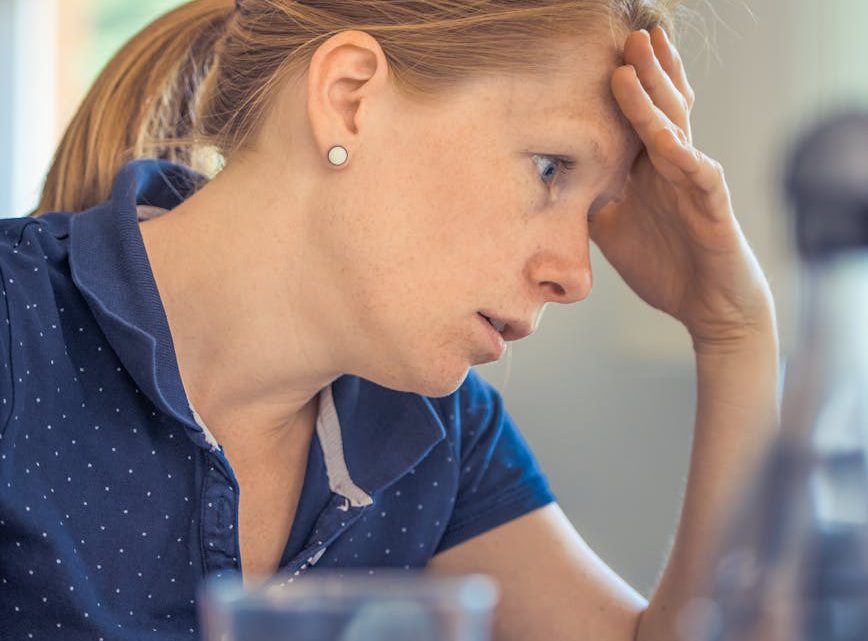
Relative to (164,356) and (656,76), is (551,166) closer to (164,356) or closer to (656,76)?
(656,76)

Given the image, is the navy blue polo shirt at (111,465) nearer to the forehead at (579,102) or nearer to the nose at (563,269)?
the nose at (563,269)

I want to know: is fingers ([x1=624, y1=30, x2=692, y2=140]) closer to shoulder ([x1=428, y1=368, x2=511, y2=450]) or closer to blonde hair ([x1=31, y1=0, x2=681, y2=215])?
blonde hair ([x1=31, y1=0, x2=681, y2=215])

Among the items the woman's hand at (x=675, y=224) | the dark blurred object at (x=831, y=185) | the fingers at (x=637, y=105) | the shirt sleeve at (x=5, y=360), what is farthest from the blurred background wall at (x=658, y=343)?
the dark blurred object at (x=831, y=185)

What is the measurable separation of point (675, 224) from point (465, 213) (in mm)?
337

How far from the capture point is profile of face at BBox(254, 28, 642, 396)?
1021mm

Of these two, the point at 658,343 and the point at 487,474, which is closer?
the point at 487,474

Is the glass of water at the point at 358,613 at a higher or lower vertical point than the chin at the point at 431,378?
lower

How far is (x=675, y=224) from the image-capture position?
1.26 metres

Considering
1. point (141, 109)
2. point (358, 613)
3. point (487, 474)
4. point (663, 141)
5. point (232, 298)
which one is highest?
point (141, 109)

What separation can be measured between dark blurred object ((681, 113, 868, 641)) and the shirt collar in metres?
0.69

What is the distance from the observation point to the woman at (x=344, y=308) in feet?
3.31

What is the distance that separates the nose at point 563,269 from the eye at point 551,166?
0.06 meters

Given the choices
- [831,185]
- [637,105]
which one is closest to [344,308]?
[637,105]

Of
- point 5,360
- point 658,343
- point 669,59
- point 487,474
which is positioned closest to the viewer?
point 5,360
